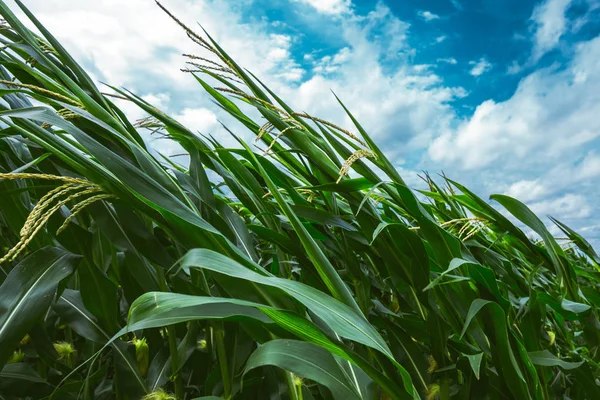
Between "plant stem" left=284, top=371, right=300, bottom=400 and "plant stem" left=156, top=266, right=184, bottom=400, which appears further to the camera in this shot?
"plant stem" left=156, top=266, right=184, bottom=400

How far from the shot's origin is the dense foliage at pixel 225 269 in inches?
21.3

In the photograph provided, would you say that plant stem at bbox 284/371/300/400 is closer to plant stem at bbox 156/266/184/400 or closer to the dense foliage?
the dense foliage

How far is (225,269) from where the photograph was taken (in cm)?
43

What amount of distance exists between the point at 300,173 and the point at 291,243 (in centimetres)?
33

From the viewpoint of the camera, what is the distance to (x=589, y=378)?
891mm

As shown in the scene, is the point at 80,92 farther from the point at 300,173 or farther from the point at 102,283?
the point at 300,173

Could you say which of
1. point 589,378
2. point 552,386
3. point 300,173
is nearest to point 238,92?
point 300,173

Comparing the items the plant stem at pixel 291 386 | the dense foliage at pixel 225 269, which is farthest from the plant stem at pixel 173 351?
the plant stem at pixel 291 386

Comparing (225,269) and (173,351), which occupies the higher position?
(225,269)

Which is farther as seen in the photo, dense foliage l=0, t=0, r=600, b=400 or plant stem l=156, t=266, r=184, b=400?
plant stem l=156, t=266, r=184, b=400

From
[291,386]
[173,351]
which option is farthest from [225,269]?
[173,351]

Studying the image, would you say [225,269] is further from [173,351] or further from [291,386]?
[173,351]

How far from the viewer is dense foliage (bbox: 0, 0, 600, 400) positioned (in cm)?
54

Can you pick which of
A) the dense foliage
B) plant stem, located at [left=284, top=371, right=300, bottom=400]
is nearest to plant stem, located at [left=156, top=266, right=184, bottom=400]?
the dense foliage
